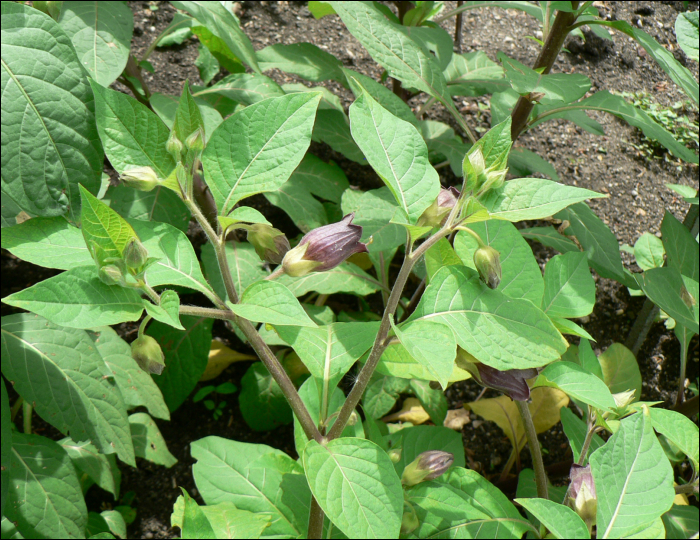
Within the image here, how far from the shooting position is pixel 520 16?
2.88 metres

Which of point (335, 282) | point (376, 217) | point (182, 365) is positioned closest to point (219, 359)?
point (182, 365)

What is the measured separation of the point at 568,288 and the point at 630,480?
0.37 metres

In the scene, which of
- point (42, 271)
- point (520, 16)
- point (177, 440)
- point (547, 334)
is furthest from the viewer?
point (520, 16)

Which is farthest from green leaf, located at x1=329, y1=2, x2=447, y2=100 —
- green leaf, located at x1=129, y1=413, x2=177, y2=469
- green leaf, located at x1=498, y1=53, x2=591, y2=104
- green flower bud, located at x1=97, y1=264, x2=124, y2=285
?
green leaf, located at x1=129, y1=413, x2=177, y2=469

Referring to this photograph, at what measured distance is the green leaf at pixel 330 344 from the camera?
938 mm

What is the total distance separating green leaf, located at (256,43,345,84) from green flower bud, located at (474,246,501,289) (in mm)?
1200

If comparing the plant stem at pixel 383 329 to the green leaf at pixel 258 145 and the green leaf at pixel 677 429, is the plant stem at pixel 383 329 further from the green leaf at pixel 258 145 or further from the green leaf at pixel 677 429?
the green leaf at pixel 677 429

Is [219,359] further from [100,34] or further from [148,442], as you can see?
[100,34]

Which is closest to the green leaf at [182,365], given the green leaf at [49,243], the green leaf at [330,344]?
the green leaf at [330,344]

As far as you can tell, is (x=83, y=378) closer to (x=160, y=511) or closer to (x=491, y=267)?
(x=160, y=511)

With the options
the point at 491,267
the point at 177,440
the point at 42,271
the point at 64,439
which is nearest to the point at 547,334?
the point at 491,267

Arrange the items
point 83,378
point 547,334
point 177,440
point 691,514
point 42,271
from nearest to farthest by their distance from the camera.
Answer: point 547,334, point 83,378, point 691,514, point 177,440, point 42,271

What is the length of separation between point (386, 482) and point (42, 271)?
1613 millimetres

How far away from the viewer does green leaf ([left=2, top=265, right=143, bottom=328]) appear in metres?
0.66
